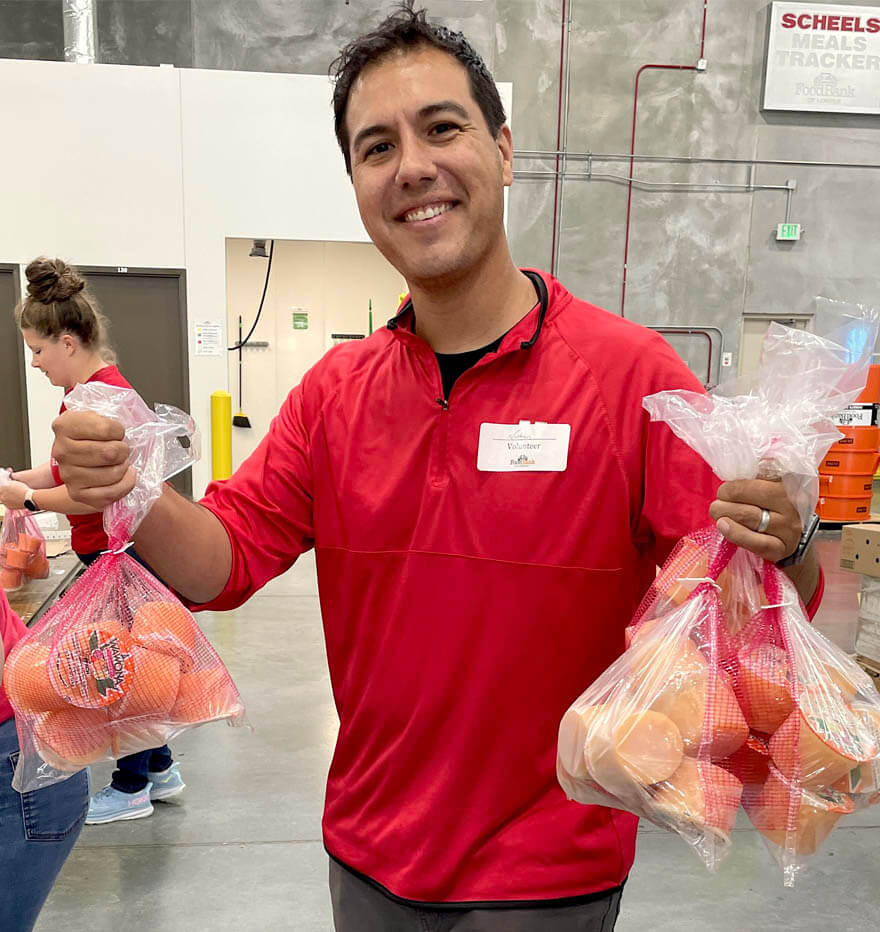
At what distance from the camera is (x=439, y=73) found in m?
1.23

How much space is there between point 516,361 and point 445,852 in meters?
0.70

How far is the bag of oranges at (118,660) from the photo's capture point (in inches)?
43.4

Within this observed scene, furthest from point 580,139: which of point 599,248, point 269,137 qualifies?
point 269,137

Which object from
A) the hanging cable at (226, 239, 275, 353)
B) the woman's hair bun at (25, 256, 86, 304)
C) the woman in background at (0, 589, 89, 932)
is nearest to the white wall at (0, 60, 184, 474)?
the hanging cable at (226, 239, 275, 353)

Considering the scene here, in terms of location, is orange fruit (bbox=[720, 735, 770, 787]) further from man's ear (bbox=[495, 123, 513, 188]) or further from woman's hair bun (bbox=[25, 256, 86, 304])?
woman's hair bun (bbox=[25, 256, 86, 304])

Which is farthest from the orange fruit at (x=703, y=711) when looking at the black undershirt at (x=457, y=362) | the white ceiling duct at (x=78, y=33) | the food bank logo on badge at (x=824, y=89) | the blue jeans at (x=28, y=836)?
the food bank logo on badge at (x=824, y=89)

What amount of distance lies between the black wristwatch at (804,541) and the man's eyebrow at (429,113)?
73cm

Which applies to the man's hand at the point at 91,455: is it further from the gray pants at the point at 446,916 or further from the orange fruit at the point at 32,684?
the gray pants at the point at 446,916

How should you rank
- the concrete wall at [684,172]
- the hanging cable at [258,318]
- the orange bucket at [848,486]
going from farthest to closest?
the concrete wall at [684,172] < the hanging cable at [258,318] < the orange bucket at [848,486]

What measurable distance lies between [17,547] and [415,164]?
2.27 meters

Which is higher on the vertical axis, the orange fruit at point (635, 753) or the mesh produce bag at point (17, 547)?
the orange fruit at point (635, 753)

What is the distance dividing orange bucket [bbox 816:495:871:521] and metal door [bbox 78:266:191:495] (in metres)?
5.53

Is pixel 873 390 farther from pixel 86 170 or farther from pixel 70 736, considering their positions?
pixel 70 736

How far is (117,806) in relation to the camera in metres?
2.94
